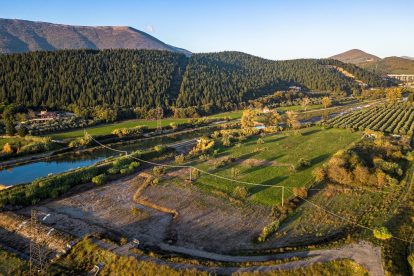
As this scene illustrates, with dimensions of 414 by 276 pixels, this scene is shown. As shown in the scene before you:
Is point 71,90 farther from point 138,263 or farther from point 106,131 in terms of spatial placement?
point 138,263

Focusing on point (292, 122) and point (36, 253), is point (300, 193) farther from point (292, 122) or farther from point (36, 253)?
point (292, 122)

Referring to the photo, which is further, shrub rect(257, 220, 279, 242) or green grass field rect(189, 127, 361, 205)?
green grass field rect(189, 127, 361, 205)

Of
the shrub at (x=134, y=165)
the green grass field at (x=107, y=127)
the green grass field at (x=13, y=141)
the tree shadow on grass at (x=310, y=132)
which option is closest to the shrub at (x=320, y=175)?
the shrub at (x=134, y=165)

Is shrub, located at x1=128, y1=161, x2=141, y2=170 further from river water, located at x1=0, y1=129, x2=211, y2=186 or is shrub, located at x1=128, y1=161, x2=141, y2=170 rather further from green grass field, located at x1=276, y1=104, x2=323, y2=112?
green grass field, located at x1=276, y1=104, x2=323, y2=112

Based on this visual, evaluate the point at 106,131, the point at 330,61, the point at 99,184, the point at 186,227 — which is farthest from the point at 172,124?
the point at 330,61

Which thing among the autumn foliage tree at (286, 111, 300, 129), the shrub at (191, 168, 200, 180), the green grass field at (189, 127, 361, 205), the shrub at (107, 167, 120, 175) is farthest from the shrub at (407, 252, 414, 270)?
the autumn foliage tree at (286, 111, 300, 129)

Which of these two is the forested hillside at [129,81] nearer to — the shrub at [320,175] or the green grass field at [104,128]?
the green grass field at [104,128]
